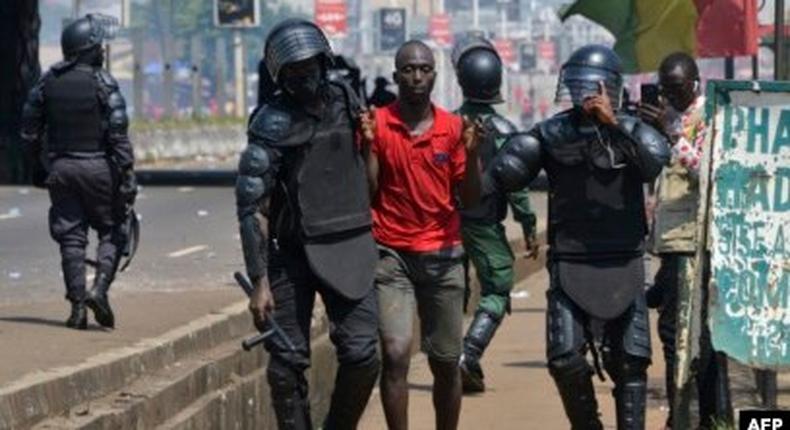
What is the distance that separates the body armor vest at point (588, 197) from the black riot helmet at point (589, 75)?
13cm

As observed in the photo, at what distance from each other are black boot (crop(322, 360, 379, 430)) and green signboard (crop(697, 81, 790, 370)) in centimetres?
146

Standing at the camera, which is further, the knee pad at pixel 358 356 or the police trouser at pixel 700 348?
the police trouser at pixel 700 348

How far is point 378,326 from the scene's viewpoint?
1048 cm

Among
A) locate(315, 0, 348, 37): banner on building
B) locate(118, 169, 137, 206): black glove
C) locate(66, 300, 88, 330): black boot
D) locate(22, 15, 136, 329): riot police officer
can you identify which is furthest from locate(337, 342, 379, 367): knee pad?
locate(315, 0, 348, 37): banner on building

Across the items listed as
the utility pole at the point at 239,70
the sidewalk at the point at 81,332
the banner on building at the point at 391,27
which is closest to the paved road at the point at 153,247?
the sidewalk at the point at 81,332

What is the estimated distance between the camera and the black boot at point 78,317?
1416cm

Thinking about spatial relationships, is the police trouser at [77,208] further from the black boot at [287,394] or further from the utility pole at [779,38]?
the black boot at [287,394]

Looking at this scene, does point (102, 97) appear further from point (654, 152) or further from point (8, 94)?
point (8, 94)

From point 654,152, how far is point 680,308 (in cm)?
122

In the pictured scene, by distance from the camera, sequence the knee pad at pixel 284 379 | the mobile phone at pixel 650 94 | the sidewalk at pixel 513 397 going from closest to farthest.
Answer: the knee pad at pixel 284 379 < the mobile phone at pixel 650 94 < the sidewalk at pixel 513 397

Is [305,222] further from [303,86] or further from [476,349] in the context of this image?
[476,349]

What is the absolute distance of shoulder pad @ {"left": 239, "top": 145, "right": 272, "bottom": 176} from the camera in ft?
32.5

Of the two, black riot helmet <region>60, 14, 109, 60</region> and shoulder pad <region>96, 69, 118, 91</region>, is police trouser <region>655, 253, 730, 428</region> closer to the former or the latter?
shoulder pad <region>96, 69, 118, 91</region>

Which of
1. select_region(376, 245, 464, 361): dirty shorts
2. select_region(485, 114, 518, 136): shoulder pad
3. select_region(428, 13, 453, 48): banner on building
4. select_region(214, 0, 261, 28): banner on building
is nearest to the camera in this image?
select_region(376, 245, 464, 361): dirty shorts
